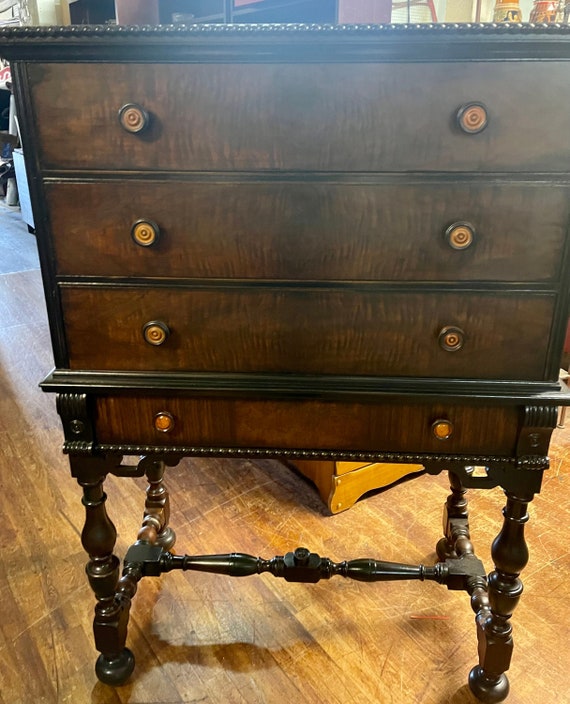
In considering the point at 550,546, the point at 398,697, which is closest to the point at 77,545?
the point at 398,697

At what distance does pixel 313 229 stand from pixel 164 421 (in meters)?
0.43

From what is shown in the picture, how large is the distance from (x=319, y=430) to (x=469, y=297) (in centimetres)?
35

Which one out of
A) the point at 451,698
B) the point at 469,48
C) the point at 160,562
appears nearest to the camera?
the point at 469,48

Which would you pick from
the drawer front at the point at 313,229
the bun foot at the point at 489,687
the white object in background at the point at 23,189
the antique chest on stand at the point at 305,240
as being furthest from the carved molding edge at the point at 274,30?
the white object in background at the point at 23,189

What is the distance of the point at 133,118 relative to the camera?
2.94ft

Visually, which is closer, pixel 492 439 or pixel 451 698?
pixel 492 439

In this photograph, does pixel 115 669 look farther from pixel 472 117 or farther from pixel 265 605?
pixel 472 117

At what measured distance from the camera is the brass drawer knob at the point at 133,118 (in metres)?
0.89

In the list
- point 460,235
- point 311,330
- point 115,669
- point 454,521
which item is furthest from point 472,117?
point 115,669

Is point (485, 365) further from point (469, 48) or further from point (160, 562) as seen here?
point (160, 562)

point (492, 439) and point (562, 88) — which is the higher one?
point (562, 88)

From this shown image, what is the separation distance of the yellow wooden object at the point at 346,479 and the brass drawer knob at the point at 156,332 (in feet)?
2.95

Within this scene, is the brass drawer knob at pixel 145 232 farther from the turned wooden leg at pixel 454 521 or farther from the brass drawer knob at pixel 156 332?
the turned wooden leg at pixel 454 521

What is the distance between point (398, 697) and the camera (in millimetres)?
1304
